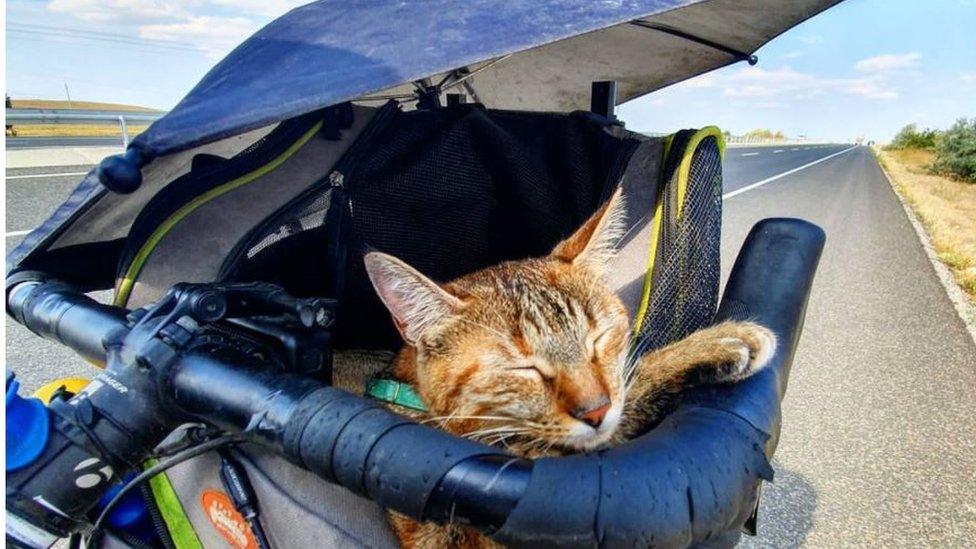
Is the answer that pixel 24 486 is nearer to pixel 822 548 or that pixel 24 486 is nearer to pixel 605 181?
pixel 605 181

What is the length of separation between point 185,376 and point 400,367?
76 cm

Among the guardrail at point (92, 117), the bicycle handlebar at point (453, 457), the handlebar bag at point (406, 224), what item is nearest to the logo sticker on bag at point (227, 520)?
the handlebar bag at point (406, 224)

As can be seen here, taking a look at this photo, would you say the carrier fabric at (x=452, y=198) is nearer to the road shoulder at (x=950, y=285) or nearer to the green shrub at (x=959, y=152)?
the road shoulder at (x=950, y=285)

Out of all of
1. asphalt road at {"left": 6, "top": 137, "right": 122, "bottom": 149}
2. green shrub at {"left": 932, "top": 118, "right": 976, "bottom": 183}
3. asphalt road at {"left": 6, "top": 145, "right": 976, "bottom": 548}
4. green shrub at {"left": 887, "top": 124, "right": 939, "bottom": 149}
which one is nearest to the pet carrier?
asphalt road at {"left": 6, "top": 145, "right": 976, "bottom": 548}

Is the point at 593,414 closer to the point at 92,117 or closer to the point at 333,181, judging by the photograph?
the point at 333,181

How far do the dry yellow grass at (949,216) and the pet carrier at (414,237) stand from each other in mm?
6698

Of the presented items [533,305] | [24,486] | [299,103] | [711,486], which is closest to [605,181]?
[533,305]

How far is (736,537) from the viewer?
35.2 inches

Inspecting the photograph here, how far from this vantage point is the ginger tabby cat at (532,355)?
1.28m

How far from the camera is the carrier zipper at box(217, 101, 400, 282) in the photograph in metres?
1.26

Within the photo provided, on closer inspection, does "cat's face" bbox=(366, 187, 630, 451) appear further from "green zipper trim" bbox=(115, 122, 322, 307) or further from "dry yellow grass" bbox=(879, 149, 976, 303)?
"dry yellow grass" bbox=(879, 149, 976, 303)

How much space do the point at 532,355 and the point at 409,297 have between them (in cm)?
33

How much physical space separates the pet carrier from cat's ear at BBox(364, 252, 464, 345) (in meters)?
0.12

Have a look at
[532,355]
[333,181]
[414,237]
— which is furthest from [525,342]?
[333,181]
